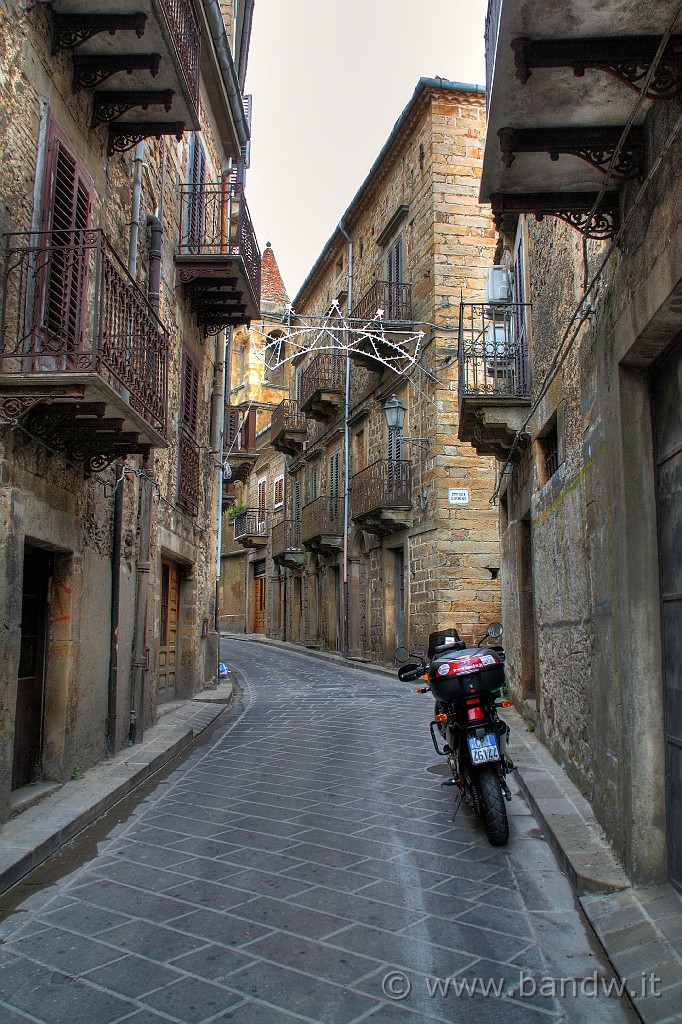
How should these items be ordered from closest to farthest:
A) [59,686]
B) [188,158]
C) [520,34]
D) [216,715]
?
[520,34] < [59,686] < [216,715] < [188,158]

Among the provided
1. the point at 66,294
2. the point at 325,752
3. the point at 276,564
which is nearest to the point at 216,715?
the point at 325,752

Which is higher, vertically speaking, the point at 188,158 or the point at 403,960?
the point at 188,158

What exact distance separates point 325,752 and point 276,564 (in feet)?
83.3

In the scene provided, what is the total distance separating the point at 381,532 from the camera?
20469mm

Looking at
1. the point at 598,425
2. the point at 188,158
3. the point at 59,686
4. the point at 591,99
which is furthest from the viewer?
the point at 188,158

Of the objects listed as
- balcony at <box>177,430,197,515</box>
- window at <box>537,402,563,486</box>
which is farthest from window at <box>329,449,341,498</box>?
window at <box>537,402,563,486</box>

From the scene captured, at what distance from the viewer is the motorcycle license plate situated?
512 cm

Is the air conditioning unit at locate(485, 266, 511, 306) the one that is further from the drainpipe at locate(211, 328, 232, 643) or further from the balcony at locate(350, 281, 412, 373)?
the balcony at locate(350, 281, 412, 373)

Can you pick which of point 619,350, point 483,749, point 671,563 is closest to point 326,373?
point 483,749

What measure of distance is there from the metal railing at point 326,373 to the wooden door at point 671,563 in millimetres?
20938

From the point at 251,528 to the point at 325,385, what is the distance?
1411cm

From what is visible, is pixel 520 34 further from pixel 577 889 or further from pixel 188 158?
pixel 188 158

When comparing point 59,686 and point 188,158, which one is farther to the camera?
point 188,158

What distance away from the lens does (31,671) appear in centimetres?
655
